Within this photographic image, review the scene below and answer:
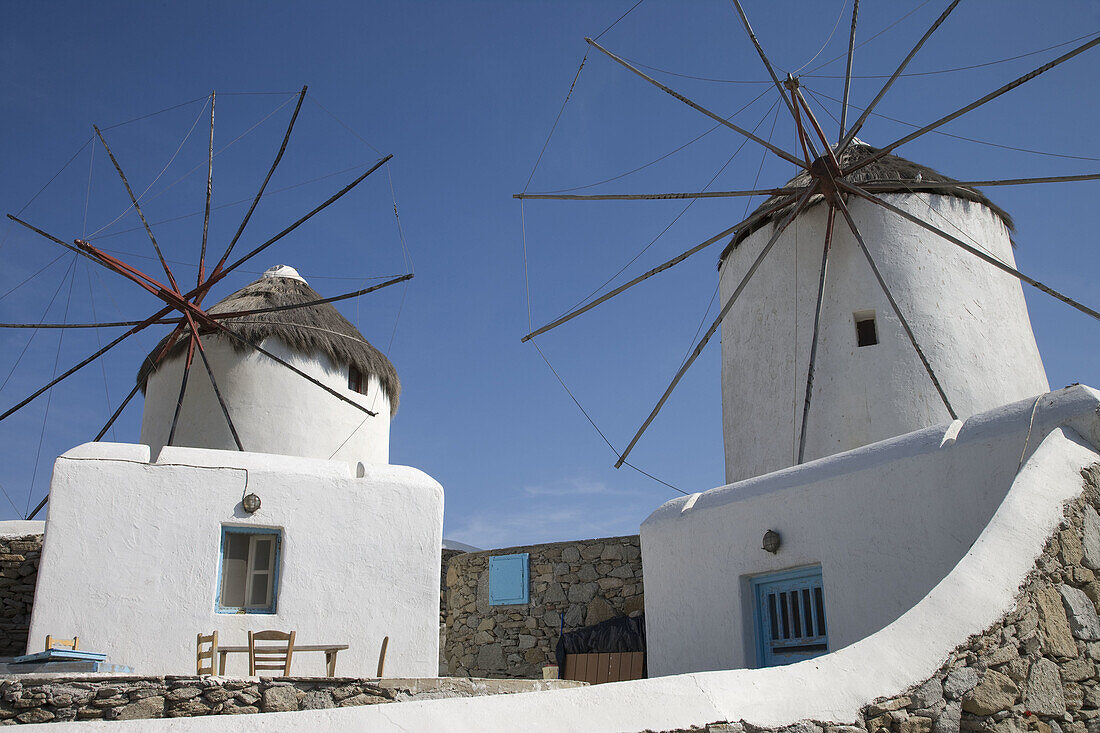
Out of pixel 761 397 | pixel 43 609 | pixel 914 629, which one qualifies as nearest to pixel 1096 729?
pixel 914 629

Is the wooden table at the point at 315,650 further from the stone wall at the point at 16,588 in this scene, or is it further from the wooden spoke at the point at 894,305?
the wooden spoke at the point at 894,305

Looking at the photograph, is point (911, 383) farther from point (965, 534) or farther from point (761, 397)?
point (965, 534)

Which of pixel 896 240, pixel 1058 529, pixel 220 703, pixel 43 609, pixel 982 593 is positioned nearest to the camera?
pixel 982 593

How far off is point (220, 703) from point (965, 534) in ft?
15.8

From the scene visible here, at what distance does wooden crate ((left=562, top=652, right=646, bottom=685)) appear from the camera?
35.3 feet

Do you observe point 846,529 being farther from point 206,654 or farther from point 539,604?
point 539,604

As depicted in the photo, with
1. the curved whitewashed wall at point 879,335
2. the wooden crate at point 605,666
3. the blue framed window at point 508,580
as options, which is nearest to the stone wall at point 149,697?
the wooden crate at point 605,666

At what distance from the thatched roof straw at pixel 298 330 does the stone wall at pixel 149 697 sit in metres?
7.14

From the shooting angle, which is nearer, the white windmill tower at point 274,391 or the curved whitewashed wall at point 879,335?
the curved whitewashed wall at point 879,335

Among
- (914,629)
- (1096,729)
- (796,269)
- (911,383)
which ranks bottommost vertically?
(1096,729)

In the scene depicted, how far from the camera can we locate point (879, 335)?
10.5m

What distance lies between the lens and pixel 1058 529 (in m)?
5.63

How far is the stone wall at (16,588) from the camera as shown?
29.8ft

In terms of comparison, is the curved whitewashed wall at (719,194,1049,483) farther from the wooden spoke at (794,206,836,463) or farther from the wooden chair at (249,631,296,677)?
the wooden chair at (249,631,296,677)
